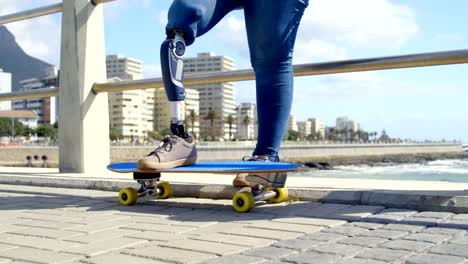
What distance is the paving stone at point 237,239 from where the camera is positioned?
167 centimetres

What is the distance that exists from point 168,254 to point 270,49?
1477 millimetres

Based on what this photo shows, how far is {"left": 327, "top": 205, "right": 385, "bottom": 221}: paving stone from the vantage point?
83.4 inches

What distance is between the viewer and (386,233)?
1788mm

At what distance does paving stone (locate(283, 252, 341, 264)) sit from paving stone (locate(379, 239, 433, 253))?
0.25 m

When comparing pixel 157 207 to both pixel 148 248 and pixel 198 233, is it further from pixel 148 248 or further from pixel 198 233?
pixel 148 248

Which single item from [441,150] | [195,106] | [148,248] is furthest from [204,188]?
[195,106]

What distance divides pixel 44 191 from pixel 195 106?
12027 cm

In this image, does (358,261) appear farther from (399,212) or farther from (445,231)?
(399,212)

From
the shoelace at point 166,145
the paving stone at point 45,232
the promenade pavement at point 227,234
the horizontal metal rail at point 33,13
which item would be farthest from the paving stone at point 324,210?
the horizontal metal rail at point 33,13

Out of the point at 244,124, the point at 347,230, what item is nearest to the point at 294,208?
the point at 347,230

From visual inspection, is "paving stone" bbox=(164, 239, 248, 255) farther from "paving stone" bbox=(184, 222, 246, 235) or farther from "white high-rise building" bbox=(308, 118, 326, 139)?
"white high-rise building" bbox=(308, 118, 326, 139)

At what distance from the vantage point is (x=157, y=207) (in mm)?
2611

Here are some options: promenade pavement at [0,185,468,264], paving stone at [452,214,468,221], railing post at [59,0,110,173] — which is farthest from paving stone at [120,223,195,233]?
railing post at [59,0,110,173]

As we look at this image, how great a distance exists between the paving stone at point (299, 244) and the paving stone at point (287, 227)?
17 centimetres
